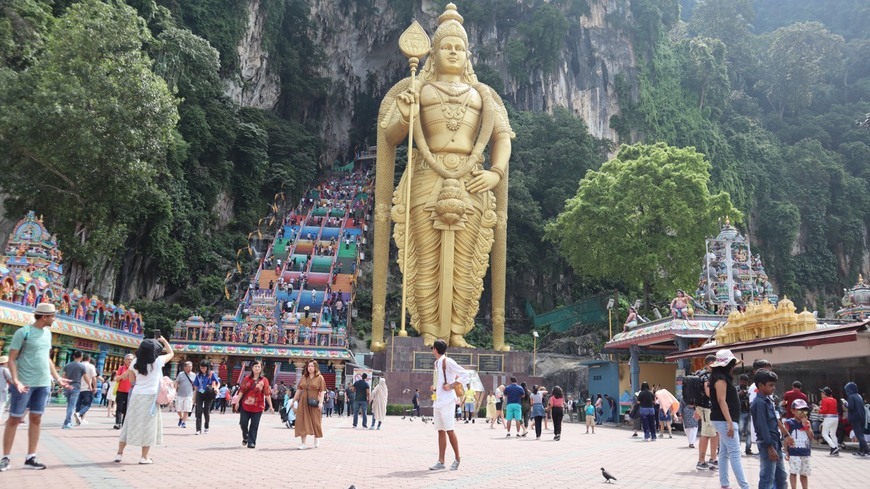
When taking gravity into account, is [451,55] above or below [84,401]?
above

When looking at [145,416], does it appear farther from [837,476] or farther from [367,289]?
[367,289]

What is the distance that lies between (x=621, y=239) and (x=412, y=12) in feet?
79.3

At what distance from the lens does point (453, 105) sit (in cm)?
1730

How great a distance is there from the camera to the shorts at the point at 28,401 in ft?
16.5

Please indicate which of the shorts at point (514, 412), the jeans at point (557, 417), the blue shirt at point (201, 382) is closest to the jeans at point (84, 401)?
the blue shirt at point (201, 382)

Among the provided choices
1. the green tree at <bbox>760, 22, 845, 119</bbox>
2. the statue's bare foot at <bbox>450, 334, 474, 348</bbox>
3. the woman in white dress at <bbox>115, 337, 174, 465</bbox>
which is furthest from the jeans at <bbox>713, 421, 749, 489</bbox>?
the green tree at <bbox>760, 22, 845, 119</bbox>

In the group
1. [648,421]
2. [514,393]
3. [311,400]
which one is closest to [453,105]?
[514,393]

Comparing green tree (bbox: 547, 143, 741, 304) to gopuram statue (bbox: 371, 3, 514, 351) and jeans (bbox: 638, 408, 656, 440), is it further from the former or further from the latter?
jeans (bbox: 638, 408, 656, 440)

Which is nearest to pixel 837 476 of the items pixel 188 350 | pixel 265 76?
pixel 188 350

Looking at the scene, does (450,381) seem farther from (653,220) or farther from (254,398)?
(653,220)

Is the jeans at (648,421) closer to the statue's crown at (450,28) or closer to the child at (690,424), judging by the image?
the child at (690,424)

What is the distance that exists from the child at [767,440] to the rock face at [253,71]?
32266 millimetres

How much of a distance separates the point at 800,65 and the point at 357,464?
52497mm

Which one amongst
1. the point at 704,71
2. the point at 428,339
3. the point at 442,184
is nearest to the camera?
the point at 428,339
